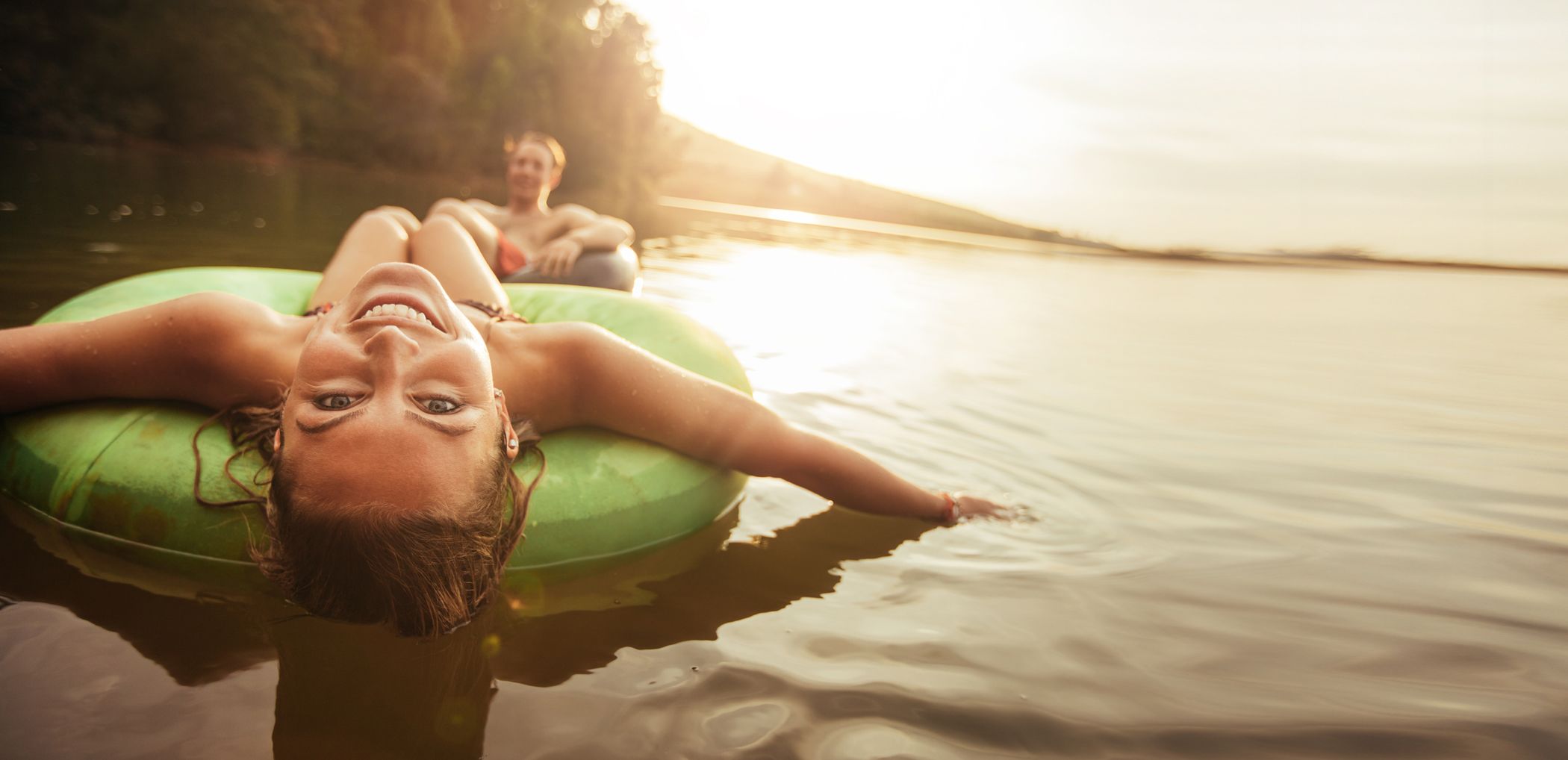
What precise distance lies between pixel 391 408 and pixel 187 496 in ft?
3.72

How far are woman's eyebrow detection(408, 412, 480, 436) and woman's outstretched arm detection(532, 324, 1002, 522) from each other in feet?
2.66

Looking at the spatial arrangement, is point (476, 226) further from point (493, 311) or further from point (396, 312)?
point (396, 312)

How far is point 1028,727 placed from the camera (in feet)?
7.13

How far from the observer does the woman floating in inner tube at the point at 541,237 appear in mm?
5266

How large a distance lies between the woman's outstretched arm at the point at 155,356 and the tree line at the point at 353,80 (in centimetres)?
2624

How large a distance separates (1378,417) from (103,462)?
6.75m

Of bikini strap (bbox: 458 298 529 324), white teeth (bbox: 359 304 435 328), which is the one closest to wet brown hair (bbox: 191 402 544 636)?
white teeth (bbox: 359 304 435 328)

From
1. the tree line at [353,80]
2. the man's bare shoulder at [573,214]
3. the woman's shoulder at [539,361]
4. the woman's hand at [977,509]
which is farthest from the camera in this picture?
the tree line at [353,80]

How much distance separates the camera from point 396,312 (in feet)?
7.07

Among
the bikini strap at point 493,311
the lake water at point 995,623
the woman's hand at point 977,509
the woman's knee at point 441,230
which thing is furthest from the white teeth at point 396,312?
the woman's hand at point 977,509

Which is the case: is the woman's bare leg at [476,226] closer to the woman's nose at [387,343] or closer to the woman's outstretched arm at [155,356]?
the woman's outstretched arm at [155,356]

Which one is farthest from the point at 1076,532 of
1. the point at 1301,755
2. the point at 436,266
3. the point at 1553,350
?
Result: the point at 1553,350

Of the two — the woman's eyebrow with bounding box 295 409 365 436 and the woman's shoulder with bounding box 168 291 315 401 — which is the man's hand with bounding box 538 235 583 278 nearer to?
the woman's shoulder with bounding box 168 291 315 401

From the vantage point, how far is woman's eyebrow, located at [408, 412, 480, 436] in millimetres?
1957
